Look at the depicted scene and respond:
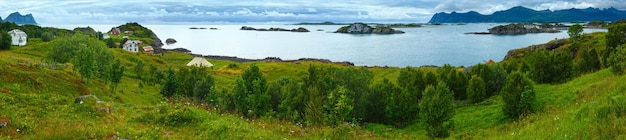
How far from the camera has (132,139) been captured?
12555mm

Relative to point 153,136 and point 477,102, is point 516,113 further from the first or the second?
point 153,136

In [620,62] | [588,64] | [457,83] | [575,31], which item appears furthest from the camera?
[575,31]

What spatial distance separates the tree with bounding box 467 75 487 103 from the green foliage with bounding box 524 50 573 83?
7.01m

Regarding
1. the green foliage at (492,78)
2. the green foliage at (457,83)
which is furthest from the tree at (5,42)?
the green foliage at (492,78)

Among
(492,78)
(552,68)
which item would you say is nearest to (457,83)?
(492,78)

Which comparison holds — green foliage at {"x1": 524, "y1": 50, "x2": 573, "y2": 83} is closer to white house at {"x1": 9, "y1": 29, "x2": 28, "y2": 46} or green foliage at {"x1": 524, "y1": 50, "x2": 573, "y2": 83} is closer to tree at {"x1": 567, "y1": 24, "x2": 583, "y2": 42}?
tree at {"x1": 567, "y1": 24, "x2": 583, "y2": 42}

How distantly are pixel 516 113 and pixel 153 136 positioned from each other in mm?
25479

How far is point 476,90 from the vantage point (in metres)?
40.4

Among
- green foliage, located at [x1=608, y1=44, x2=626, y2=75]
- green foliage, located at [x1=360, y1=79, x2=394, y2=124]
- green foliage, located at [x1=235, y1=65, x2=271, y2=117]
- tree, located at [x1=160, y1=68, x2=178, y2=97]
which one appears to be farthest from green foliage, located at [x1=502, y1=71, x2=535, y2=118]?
tree, located at [x1=160, y1=68, x2=178, y2=97]

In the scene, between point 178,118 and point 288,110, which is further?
point 288,110

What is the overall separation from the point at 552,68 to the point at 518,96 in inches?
697

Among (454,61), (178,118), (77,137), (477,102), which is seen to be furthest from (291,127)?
(454,61)

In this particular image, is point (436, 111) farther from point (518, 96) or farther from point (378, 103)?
point (378, 103)

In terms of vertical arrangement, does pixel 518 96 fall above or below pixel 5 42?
above
